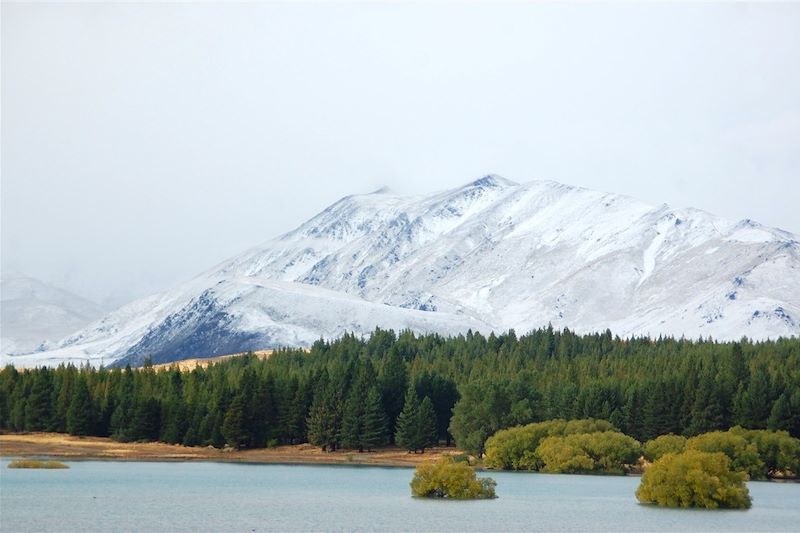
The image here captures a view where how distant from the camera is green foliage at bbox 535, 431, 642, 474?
12825 centimetres

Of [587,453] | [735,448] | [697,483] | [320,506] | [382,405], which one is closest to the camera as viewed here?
[320,506]

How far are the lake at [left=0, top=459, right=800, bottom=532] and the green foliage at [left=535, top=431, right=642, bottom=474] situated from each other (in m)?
9.09

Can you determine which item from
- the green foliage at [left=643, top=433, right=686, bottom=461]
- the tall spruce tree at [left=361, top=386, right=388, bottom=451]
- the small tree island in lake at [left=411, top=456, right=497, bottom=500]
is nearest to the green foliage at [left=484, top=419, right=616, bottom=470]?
the green foliage at [left=643, top=433, right=686, bottom=461]

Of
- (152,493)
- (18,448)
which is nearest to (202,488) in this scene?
(152,493)

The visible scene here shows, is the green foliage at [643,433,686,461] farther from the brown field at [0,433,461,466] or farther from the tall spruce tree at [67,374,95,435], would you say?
the tall spruce tree at [67,374,95,435]

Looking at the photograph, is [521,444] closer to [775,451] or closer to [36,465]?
[775,451]

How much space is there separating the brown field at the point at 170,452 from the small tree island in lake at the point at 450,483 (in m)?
48.9

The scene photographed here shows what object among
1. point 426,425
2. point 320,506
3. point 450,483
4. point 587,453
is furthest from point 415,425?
point 320,506

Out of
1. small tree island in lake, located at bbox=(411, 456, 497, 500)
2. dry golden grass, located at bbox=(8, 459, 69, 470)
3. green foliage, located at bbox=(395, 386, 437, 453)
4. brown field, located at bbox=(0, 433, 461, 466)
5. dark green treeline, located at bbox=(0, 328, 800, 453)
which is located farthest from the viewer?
green foliage, located at bbox=(395, 386, 437, 453)

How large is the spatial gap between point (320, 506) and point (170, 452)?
67964mm

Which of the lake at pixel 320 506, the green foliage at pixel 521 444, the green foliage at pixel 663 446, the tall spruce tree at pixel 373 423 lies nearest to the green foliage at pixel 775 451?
the green foliage at pixel 663 446

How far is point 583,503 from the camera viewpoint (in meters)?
93.2

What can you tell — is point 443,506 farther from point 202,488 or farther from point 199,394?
point 199,394

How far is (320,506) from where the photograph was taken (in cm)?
8675
